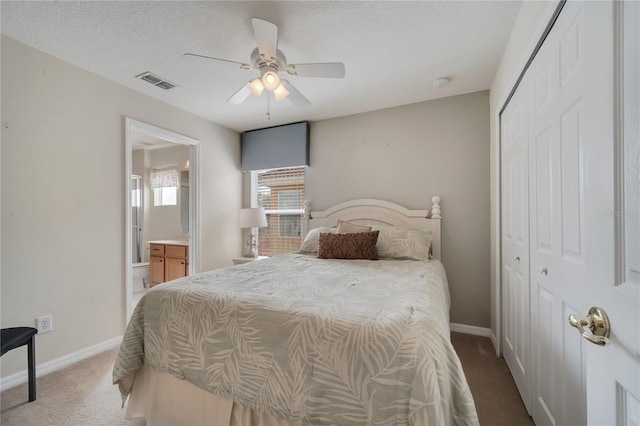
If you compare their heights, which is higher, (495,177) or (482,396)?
(495,177)

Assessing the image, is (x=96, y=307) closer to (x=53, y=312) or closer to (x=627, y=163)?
(x=53, y=312)

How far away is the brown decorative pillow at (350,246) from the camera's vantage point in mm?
2408

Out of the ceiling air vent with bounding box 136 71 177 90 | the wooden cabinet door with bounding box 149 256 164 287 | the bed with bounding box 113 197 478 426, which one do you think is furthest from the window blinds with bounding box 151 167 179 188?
the bed with bounding box 113 197 478 426

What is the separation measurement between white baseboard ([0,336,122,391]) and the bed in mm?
1149

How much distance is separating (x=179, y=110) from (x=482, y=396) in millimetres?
3990

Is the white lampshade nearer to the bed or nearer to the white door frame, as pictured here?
the white door frame

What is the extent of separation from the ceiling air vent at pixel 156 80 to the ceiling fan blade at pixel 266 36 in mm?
1349

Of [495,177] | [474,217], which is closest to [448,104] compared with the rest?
[495,177]

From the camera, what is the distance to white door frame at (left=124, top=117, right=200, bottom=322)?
260 centimetres

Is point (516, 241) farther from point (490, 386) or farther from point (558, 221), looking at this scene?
point (490, 386)

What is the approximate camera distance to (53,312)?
2.10m

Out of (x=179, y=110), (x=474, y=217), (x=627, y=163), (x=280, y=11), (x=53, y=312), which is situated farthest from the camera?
(x=179, y=110)

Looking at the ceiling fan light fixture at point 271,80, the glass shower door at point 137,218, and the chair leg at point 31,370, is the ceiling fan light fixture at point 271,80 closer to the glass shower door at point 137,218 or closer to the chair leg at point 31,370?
the chair leg at point 31,370

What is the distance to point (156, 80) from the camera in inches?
98.7
